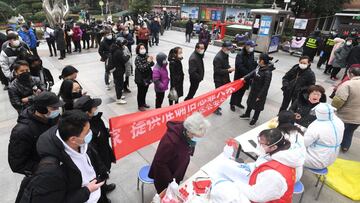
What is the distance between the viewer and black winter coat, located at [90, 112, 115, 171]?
2.76 m

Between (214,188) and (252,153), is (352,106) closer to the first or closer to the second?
(252,153)

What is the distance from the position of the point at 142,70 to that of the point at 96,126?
2.64 meters

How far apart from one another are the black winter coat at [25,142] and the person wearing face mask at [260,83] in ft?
13.6

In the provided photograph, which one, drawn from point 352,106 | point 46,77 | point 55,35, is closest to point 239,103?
point 352,106

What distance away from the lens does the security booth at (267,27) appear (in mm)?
12070

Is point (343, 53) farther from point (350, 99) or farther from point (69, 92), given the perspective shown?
point (69, 92)

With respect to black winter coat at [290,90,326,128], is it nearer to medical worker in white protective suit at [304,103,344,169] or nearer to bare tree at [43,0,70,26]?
medical worker in white protective suit at [304,103,344,169]

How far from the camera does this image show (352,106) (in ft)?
13.6

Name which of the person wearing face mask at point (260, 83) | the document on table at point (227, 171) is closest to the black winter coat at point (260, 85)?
the person wearing face mask at point (260, 83)

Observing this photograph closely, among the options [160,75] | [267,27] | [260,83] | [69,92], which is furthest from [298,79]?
[267,27]

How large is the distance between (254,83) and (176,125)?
10.9ft

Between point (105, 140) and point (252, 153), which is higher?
point (105, 140)

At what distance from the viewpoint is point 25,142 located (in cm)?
221

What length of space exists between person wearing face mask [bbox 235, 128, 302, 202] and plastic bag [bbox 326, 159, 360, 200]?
217 cm
